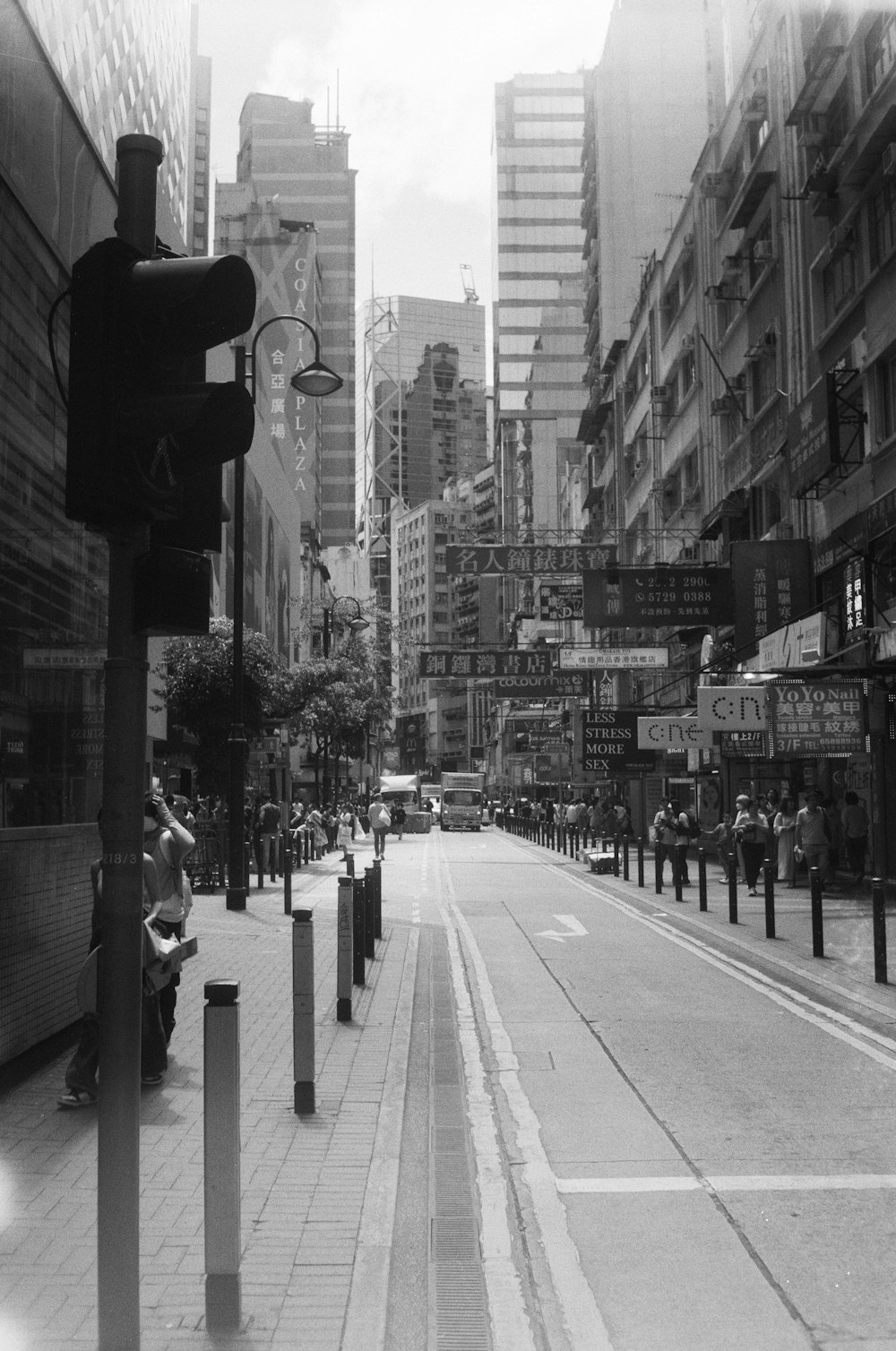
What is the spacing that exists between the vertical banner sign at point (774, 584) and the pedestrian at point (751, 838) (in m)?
4.82

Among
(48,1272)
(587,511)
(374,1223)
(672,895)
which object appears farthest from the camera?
(587,511)

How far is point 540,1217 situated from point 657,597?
2364 cm

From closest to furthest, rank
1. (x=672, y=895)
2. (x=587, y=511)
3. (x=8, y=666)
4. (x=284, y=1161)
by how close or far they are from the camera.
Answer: (x=284, y=1161)
(x=8, y=666)
(x=672, y=895)
(x=587, y=511)

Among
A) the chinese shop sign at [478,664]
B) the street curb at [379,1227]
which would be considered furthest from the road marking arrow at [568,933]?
the chinese shop sign at [478,664]

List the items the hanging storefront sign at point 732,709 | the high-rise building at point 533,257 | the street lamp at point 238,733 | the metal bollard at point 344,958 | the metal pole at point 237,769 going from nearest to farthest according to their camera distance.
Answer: the metal bollard at point 344,958 → the street lamp at point 238,733 → the metal pole at point 237,769 → the hanging storefront sign at point 732,709 → the high-rise building at point 533,257

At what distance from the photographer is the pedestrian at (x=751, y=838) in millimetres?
25453

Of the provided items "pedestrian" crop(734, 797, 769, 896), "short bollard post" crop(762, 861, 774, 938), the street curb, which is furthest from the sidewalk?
"pedestrian" crop(734, 797, 769, 896)

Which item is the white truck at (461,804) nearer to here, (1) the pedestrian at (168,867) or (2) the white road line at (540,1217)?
(2) the white road line at (540,1217)

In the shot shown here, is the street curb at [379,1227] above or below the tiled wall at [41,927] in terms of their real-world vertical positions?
below

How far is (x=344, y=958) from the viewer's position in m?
11.3

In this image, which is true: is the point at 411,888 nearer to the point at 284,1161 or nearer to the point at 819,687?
the point at 819,687

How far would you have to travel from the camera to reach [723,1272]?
5.57 m

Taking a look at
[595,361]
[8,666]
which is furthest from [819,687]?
[595,361]

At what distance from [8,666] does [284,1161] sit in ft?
12.8
